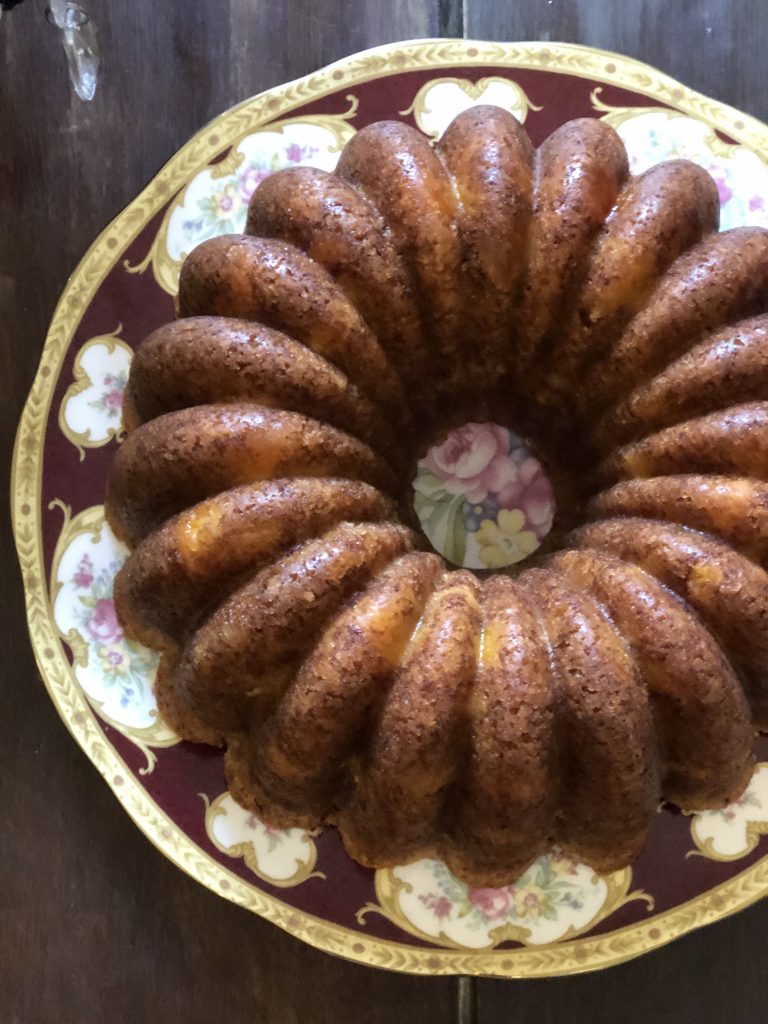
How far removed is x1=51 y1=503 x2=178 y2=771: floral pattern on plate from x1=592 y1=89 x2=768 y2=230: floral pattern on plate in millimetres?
1133

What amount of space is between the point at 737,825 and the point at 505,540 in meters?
0.61

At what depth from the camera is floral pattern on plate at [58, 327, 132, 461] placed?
1.65 meters

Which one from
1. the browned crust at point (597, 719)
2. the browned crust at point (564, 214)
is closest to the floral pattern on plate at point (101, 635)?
the browned crust at point (597, 719)

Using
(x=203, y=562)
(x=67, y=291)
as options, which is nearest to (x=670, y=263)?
(x=203, y=562)

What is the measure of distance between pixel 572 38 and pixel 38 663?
1511 millimetres

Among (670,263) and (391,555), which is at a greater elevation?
(670,263)

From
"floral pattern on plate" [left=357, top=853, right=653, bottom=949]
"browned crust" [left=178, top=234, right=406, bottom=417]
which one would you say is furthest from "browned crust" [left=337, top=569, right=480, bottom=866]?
"browned crust" [left=178, top=234, right=406, bottom=417]

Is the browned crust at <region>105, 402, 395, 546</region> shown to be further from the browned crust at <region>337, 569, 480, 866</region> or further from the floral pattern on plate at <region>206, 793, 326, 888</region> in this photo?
the floral pattern on plate at <region>206, 793, 326, 888</region>

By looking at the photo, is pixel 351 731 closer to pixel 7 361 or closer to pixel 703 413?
pixel 703 413

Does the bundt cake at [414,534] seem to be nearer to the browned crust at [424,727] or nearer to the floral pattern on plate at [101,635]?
the browned crust at [424,727]

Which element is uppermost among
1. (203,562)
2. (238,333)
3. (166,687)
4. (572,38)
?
(572,38)

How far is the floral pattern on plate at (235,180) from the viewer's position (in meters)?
1.66

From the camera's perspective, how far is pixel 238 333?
4.46 feet

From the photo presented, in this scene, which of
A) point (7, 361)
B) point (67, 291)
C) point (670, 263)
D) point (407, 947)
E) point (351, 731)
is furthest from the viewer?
point (7, 361)
